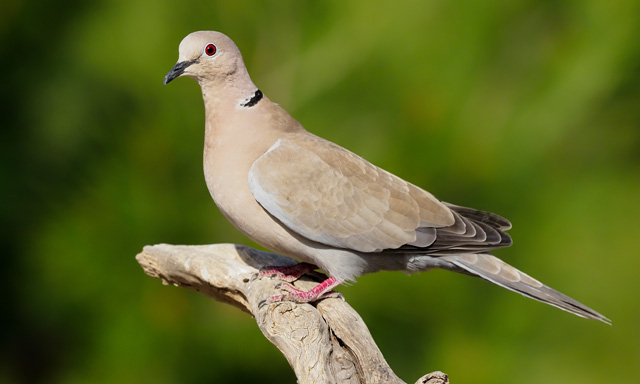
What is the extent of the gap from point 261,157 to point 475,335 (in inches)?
54.8

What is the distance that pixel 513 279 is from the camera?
2531mm

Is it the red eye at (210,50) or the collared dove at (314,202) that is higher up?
the red eye at (210,50)

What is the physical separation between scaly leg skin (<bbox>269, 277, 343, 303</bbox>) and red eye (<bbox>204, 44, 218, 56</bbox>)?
0.92 m

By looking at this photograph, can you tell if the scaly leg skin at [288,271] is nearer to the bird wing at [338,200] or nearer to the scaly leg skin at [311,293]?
the scaly leg skin at [311,293]

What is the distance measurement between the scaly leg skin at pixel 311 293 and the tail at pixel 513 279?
428mm

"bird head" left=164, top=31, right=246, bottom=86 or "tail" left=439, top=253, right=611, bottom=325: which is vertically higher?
"bird head" left=164, top=31, right=246, bottom=86

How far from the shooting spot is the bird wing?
2.51 metres

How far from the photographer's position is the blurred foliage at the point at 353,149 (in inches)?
128

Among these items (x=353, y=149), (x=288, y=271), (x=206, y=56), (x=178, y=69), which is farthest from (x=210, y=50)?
(x=353, y=149)

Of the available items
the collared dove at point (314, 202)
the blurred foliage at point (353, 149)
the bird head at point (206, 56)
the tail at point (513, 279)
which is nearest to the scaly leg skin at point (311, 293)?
the collared dove at point (314, 202)

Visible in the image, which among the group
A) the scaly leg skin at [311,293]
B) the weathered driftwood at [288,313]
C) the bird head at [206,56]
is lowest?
the weathered driftwood at [288,313]

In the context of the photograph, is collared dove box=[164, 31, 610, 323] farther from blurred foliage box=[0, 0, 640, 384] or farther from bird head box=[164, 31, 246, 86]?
blurred foliage box=[0, 0, 640, 384]

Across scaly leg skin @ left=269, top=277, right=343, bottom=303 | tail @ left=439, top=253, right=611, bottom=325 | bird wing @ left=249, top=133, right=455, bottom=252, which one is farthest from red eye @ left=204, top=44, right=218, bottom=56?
tail @ left=439, top=253, right=611, bottom=325

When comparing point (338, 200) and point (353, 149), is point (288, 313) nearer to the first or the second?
point (338, 200)
